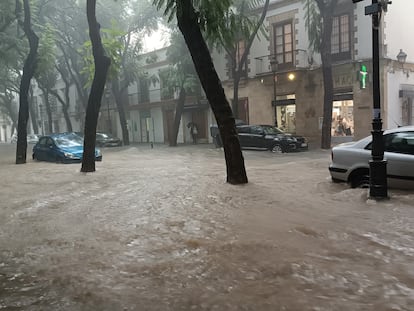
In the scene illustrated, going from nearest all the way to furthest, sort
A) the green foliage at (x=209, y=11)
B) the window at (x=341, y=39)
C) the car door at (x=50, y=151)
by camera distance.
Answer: the green foliage at (x=209, y=11)
the car door at (x=50, y=151)
the window at (x=341, y=39)

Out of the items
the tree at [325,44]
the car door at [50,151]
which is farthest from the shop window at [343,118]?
the car door at [50,151]

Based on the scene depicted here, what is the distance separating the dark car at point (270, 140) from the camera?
20.3m

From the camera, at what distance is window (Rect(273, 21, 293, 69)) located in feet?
79.7

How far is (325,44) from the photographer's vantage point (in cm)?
1919

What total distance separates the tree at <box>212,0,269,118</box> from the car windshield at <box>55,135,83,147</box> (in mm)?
7336

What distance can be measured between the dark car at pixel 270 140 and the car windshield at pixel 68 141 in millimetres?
7852

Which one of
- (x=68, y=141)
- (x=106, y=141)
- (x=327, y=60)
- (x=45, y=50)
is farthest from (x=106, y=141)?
(x=327, y=60)

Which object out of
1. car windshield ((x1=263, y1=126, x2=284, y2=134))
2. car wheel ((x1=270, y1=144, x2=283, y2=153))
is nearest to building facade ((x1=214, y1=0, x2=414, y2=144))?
car windshield ((x1=263, y1=126, x2=284, y2=134))

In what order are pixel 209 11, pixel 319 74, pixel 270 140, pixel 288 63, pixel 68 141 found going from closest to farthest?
pixel 209 11 → pixel 68 141 → pixel 270 140 → pixel 319 74 → pixel 288 63

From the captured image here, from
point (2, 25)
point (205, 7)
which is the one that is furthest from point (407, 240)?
point (2, 25)

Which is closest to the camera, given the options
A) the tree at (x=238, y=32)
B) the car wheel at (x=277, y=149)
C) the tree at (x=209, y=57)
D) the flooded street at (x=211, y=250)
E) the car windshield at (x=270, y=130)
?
the flooded street at (x=211, y=250)

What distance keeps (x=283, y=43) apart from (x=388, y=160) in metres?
18.2

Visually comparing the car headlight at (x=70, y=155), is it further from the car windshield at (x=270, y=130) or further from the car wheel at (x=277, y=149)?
the car windshield at (x=270, y=130)

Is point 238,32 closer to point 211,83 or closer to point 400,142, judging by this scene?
point 211,83
